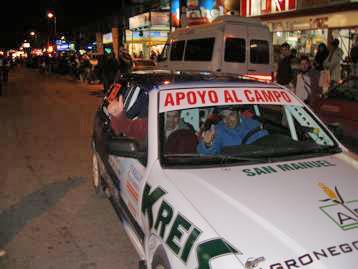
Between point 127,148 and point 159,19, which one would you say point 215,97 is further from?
point 159,19

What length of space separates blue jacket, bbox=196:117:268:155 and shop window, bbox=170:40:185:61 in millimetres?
9738

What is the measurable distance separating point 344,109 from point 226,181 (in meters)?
5.94

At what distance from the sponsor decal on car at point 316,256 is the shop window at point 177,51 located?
1194cm

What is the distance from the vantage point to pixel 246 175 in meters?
3.23

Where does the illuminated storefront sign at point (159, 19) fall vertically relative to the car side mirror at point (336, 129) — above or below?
above

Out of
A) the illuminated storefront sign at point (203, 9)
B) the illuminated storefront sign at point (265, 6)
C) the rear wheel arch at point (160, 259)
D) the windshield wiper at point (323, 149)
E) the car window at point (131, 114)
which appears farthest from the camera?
the illuminated storefront sign at point (203, 9)

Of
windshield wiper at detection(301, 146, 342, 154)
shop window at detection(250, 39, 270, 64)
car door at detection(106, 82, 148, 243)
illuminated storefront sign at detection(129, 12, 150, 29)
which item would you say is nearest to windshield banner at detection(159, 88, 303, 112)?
car door at detection(106, 82, 148, 243)

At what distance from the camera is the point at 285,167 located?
3.39m

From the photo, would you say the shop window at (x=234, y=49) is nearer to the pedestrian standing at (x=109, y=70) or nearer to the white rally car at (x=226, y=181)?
the pedestrian standing at (x=109, y=70)

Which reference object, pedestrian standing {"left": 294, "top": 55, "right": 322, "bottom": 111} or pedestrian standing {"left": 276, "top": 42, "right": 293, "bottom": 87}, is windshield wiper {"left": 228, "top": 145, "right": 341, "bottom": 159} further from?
pedestrian standing {"left": 276, "top": 42, "right": 293, "bottom": 87}

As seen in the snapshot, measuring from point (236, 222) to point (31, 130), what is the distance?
8.86 m

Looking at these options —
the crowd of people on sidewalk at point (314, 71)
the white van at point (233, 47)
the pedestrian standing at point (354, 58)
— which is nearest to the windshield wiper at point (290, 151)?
the crowd of people on sidewalk at point (314, 71)

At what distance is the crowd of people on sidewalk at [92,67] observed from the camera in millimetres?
18125

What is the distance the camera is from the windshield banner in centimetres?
371
